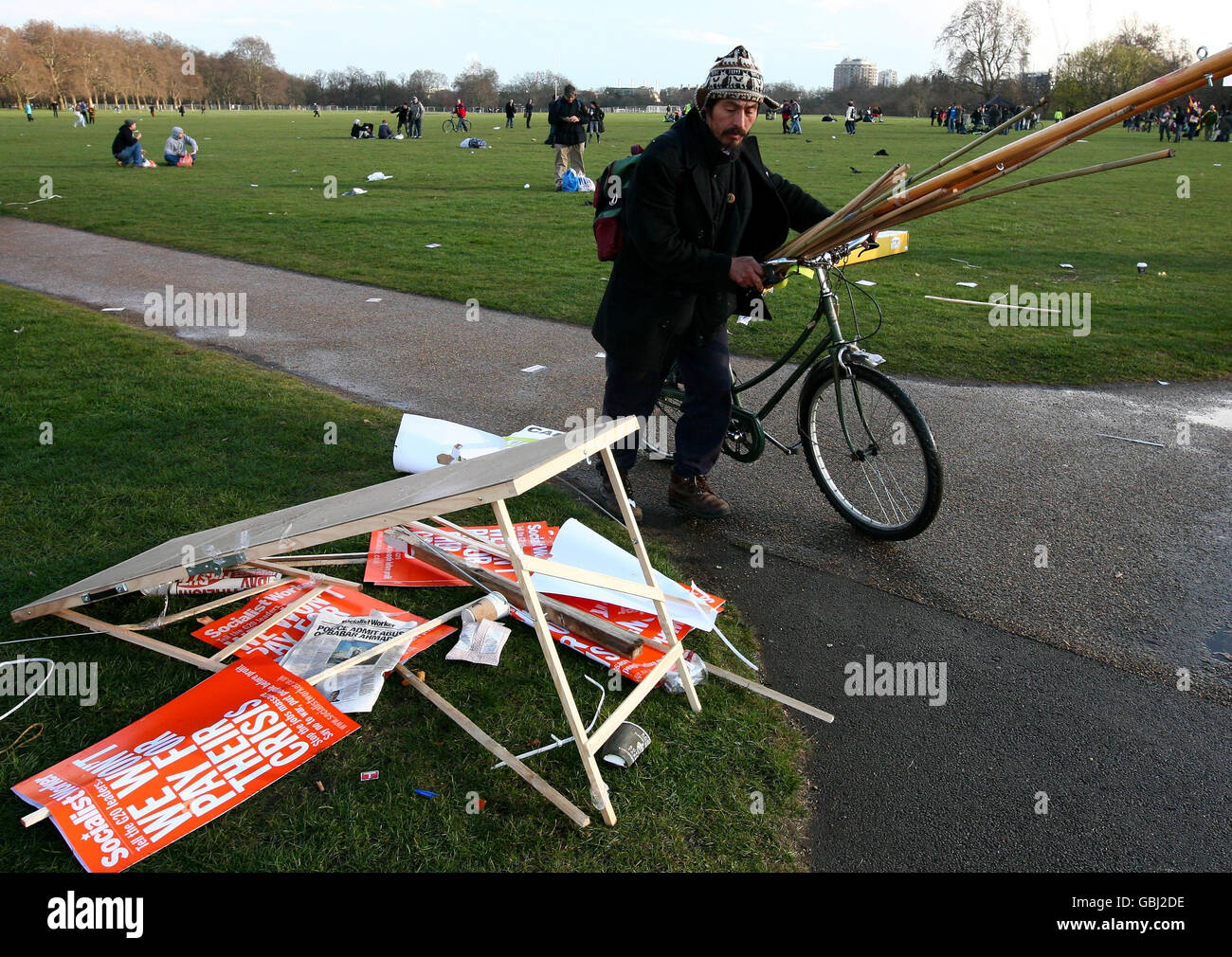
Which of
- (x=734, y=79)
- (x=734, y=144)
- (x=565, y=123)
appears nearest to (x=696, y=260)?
(x=734, y=144)

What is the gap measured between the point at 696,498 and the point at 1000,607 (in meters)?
1.62

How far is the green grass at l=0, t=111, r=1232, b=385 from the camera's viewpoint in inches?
307

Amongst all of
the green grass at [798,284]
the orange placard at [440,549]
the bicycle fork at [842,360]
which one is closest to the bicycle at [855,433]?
the bicycle fork at [842,360]

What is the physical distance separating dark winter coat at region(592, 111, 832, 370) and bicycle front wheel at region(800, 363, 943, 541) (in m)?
0.72

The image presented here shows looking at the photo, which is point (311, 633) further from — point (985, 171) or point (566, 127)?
point (566, 127)

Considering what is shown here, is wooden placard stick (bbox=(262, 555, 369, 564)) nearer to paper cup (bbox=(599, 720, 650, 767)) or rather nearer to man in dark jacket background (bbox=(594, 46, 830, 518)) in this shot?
man in dark jacket background (bbox=(594, 46, 830, 518))

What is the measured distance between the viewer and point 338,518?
274 cm

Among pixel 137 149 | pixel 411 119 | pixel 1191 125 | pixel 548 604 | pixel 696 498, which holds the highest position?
pixel 1191 125

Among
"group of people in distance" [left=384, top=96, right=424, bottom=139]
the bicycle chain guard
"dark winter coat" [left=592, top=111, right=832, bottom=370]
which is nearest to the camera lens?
"dark winter coat" [left=592, top=111, right=832, bottom=370]

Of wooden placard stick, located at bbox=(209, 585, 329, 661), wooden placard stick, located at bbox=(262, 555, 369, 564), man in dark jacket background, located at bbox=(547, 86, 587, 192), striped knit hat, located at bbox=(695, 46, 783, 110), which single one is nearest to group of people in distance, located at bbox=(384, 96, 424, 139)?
man in dark jacket background, located at bbox=(547, 86, 587, 192)

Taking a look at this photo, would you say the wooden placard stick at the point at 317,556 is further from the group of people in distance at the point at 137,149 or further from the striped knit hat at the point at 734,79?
the group of people in distance at the point at 137,149

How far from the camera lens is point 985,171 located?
3.45 metres

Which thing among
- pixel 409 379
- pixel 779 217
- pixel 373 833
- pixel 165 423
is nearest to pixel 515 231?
pixel 409 379
